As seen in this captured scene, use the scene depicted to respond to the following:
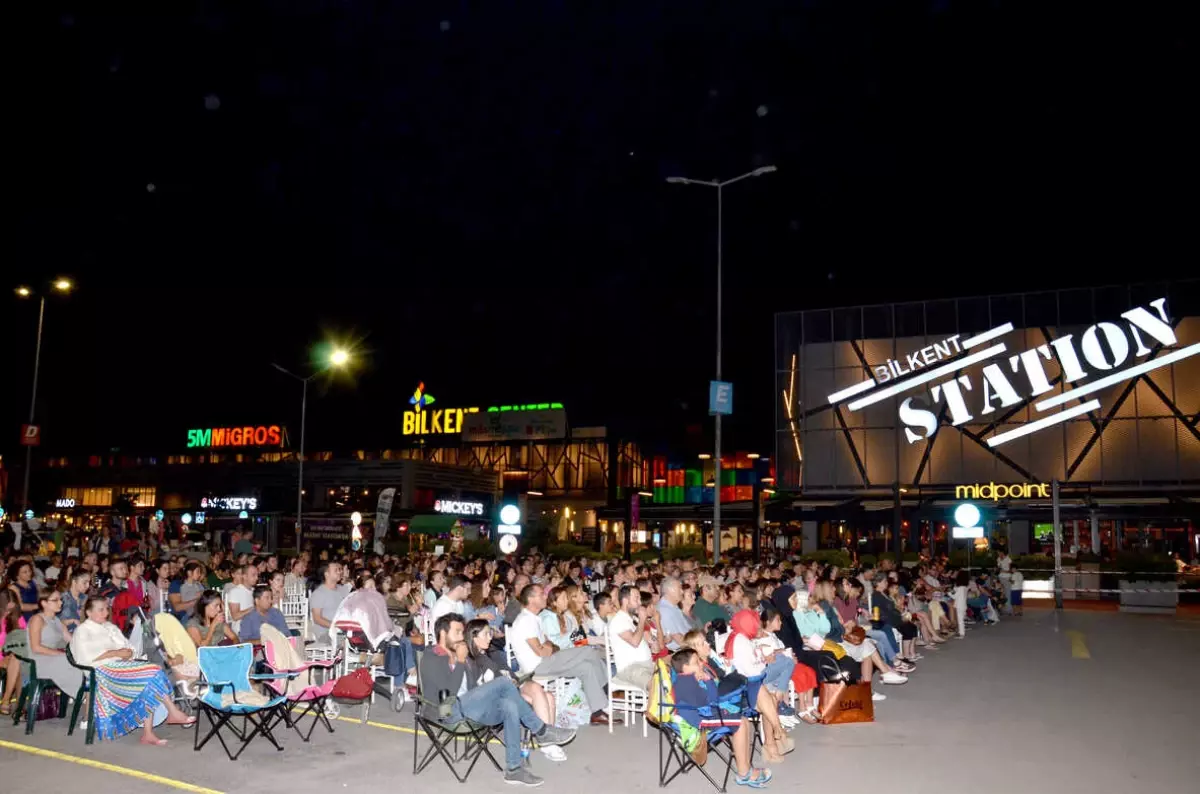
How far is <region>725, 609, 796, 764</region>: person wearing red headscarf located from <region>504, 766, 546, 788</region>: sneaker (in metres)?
2.00

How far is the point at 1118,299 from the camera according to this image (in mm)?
40250

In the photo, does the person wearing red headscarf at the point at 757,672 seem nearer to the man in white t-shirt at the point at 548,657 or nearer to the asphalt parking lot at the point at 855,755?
the asphalt parking lot at the point at 855,755

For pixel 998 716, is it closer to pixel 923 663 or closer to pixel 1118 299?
pixel 923 663

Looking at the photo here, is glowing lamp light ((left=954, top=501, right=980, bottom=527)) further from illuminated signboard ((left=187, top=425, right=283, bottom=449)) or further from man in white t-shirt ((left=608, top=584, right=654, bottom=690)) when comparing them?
illuminated signboard ((left=187, top=425, right=283, bottom=449))

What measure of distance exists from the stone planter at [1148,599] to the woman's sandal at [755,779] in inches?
887

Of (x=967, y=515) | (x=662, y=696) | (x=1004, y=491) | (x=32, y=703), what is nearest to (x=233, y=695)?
(x=32, y=703)

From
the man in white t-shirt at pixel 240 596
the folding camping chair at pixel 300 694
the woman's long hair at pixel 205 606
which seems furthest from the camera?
the man in white t-shirt at pixel 240 596

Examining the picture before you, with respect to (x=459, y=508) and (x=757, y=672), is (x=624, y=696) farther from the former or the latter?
(x=459, y=508)

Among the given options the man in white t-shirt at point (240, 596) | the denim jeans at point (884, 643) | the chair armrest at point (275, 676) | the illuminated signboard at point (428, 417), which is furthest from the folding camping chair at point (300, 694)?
the illuminated signboard at point (428, 417)

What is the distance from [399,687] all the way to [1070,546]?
116 feet

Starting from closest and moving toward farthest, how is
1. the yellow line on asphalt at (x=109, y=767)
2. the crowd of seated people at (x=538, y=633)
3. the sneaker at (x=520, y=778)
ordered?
the yellow line on asphalt at (x=109, y=767) → the sneaker at (x=520, y=778) → the crowd of seated people at (x=538, y=633)

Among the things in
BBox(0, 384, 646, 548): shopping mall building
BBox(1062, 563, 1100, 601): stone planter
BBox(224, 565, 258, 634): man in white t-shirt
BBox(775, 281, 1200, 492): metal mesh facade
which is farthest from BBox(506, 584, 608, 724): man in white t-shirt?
BBox(0, 384, 646, 548): shopping mall building

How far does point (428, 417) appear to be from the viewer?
82.9 metres

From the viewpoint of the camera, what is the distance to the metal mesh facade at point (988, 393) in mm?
38875
